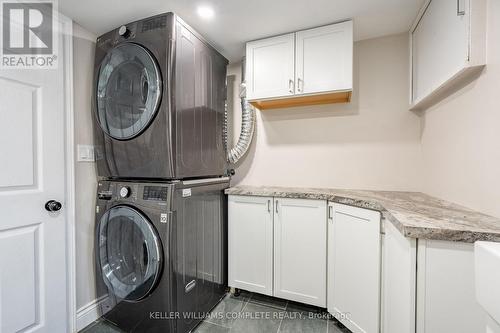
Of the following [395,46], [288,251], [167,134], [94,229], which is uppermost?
[395,46]

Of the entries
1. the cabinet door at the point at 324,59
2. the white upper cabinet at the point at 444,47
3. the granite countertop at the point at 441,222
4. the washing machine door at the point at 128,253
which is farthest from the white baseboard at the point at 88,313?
the white upper cabinet at the point at 444,47

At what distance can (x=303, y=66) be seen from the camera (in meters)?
1.73

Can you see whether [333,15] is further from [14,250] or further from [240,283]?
[14,250]

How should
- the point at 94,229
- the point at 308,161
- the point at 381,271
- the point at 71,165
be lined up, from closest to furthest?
the point at 381,271 → the point at 71,165 → the point at 94,229 → the point at 308,161

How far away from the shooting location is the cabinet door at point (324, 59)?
5.26 feet

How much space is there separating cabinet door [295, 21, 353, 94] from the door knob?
1.89 meters

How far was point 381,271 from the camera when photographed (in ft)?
4.05

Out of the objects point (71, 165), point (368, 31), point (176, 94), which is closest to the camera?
point (176, 94)

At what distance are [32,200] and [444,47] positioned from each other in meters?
2.56

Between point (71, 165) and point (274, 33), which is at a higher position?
point (274, 33)

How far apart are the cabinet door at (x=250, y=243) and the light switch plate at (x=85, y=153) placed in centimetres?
113

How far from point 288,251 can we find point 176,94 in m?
1.41

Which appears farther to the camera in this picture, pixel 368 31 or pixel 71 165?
pixel 368 31

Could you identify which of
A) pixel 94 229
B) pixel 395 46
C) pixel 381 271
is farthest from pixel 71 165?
pixel 395 46
